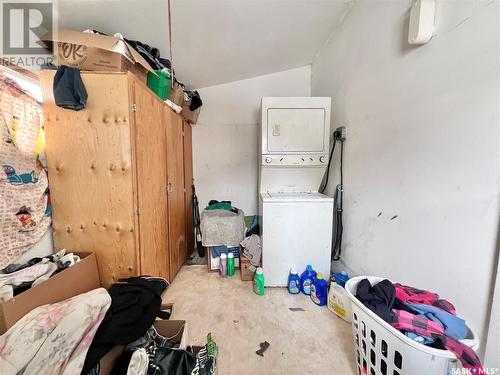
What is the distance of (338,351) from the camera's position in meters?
1.34

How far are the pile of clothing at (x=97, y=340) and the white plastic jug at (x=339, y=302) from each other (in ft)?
3.58

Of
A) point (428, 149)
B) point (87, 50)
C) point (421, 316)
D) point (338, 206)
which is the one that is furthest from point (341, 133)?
point (87, 50)

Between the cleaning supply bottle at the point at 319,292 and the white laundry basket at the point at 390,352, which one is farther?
the cleaning supply bottle at the point at 319,292

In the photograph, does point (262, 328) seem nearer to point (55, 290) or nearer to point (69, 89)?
point (55, 290)

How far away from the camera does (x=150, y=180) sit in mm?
1629

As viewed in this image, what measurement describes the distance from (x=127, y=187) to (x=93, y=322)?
0.77m

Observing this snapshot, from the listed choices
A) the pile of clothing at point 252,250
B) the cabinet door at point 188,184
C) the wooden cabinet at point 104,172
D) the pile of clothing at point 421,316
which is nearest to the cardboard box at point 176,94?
the cabinet door at point 188,184

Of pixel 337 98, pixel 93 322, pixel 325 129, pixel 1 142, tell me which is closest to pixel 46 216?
pixel 1 142

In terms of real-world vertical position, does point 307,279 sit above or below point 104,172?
below

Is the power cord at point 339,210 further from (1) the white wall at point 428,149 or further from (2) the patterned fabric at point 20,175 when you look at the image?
(2) the patterned fabric at point 20,175

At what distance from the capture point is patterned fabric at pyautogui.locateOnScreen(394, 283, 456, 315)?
957 mm

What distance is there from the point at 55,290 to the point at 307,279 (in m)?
1.83

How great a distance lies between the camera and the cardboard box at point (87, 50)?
4.11 ft

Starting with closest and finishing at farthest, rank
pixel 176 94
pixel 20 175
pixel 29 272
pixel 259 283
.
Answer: pixel 29 272, pixel 20 175, pixel 259 283, pixel 176 94
